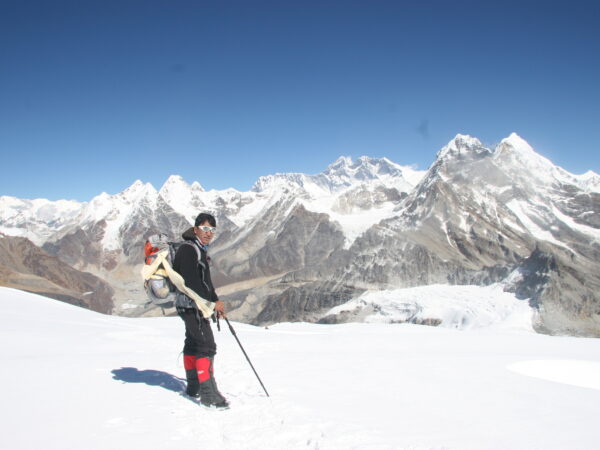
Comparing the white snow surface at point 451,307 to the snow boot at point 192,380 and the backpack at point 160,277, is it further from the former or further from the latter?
the backpack at point 160,277

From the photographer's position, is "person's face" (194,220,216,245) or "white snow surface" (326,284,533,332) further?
"white snow surface" (326,284,533,332)

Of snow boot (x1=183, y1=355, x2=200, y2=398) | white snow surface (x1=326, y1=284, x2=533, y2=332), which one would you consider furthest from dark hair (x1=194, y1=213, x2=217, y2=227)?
white snow surface (x1=326, y1=284, x2=533, y2=332)

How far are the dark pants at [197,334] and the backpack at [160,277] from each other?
0.30 m

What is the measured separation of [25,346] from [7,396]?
3668 mm

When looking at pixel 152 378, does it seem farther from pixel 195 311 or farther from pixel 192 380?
pixel 195 311

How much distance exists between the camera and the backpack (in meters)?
6.12

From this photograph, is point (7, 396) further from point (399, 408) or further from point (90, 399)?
point (399, 408)

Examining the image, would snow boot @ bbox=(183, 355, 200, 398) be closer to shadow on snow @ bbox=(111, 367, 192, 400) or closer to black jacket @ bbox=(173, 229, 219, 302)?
shadow on snow @ bbox=(111, 367, 192, 400)

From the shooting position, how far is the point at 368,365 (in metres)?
8.21

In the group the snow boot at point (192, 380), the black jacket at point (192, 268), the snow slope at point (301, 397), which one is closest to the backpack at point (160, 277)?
the black jacket at point (192, 268)

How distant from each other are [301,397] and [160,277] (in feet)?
8.26

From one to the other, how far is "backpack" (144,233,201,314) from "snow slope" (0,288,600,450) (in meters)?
1.27

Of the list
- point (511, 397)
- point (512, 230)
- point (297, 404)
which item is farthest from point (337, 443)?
point (512, 230)

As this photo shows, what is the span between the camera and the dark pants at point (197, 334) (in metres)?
6.28
